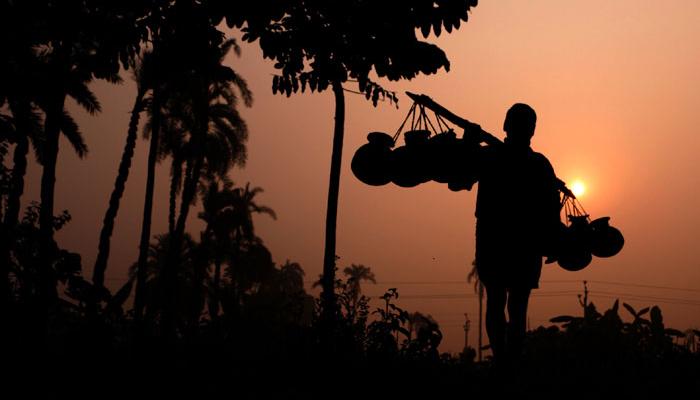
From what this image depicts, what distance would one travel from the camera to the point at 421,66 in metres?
4.55

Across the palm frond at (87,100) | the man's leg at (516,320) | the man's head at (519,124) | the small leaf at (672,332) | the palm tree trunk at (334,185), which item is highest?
the palm frond at (87,100)

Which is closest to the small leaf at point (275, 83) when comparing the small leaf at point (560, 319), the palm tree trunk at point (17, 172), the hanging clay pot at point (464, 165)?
the hanging clay pot at point (464, 165)

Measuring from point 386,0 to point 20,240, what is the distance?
6.36 metres

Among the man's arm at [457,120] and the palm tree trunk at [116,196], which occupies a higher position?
the palm tree trunk at [116,196]

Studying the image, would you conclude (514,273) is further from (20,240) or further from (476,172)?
(20,240)

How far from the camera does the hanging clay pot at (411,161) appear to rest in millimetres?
5590

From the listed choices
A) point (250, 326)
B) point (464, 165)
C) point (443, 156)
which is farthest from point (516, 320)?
point (250, 326)

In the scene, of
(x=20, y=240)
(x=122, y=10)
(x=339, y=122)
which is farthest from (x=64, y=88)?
(x=122, y=10)

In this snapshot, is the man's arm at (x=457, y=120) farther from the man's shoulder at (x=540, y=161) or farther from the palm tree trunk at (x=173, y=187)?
the palm tree trunk at (x=173, y=187)

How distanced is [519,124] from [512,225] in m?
0.82

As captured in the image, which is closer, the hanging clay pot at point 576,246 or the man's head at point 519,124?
the man's head at point 519,124

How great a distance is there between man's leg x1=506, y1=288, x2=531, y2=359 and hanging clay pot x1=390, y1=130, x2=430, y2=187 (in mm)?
1191

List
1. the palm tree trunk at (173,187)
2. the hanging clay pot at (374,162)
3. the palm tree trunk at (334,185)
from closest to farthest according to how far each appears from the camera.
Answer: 1. the hanging clay pot at (374,162)
2. the palm tree trunk at (334,185)
3. the palm tree trunk at (173,187)

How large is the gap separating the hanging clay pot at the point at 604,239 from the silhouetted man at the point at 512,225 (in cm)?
100
